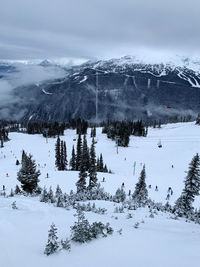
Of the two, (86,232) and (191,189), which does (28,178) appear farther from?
(191,189)

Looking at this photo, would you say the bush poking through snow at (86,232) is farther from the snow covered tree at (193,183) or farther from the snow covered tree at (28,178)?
the snow covered tree at (193,183)

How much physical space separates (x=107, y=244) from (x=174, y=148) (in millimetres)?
75663

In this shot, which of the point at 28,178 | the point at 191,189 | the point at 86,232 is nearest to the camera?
the point at 86,232

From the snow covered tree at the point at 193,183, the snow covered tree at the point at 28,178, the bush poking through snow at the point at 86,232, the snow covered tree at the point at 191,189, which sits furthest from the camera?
the snow covered tree at the point at 28,178

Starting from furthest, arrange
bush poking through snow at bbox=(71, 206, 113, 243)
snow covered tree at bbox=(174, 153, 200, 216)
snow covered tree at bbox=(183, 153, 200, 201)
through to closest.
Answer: snow covered tree at bbox=(183, 153, 200, 201) → snow covered tree at bbox=(174, 153, 200, 216) → bush poking through snow at bbox=(71, 206, 113, 243)

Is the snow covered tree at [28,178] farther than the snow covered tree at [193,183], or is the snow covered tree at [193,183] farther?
the snow covered tree at [28,178]

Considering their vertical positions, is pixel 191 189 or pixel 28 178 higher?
pixel 28 178

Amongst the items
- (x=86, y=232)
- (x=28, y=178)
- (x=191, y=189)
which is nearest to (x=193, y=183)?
(x=191, y=189)

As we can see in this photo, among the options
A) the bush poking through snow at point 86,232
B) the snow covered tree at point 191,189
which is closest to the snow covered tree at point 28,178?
the bush poking through snow at point 86,232

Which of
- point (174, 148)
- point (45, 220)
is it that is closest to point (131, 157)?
point (174, 148)

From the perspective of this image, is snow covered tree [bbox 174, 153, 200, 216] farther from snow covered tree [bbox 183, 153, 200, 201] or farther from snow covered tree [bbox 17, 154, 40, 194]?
snow covered tree [bbox 17, 154, 40, 194]

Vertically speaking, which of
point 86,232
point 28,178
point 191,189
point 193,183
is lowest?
point 191,189

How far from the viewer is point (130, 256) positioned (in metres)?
5.59

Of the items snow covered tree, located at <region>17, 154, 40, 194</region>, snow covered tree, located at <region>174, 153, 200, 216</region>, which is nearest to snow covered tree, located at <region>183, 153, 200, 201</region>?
snow covered tree, located at <region>174, 153, 200, 216</region>
